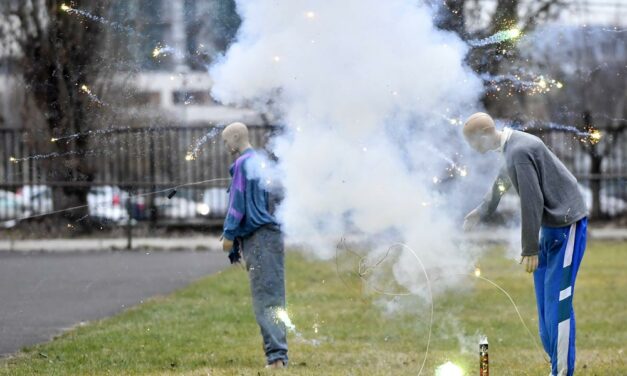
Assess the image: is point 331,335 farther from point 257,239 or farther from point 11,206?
point 11,206

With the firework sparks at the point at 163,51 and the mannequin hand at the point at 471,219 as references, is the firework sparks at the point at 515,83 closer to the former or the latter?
the mannequin hand at the point at 471,219

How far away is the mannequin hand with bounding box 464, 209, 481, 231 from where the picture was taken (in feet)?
22.8

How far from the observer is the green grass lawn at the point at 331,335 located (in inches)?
291

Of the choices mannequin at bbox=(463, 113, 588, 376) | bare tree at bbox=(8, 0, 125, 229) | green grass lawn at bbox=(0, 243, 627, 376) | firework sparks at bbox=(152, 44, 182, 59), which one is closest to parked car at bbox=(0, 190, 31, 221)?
bare tree at bbox=(8, 0, 125, 229)

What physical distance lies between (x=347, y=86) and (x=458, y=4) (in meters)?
2.72

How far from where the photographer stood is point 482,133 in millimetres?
6562

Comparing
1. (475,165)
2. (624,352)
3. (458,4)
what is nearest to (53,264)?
(475,165)

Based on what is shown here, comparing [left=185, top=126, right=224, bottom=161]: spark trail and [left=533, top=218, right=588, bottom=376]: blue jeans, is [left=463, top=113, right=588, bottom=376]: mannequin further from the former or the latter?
[left=185, top=126, right=224, bottom=161]: spark trail

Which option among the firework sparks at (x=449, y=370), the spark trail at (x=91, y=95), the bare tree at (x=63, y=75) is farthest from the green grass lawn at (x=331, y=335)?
the bare tree at (x=63, y=75)

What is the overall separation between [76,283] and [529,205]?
764 centimetres

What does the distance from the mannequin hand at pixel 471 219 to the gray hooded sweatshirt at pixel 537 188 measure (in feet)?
1.59

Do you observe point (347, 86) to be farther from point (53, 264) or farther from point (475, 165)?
point (53, 264)

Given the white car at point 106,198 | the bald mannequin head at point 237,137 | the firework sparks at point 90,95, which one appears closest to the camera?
the bald mannequin head at point 237,137

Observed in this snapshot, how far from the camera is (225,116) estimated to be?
11.1 m
